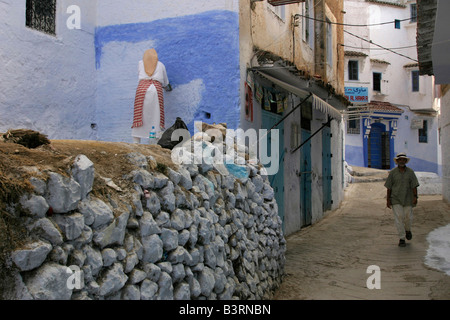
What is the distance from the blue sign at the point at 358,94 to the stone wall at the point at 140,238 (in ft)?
75.8

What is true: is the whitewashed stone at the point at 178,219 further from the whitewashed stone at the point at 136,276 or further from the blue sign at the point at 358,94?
the blue sign at the point at 358,94

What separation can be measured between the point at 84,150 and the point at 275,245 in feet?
11.5

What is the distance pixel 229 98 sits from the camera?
705cm

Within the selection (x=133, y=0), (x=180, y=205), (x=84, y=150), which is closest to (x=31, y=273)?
(x=84, y=150)

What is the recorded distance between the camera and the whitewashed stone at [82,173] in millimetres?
2695

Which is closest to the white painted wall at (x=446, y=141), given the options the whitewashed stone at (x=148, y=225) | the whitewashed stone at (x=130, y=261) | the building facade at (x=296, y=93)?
the building facade at (x=296, y=93)

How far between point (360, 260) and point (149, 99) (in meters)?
4.40

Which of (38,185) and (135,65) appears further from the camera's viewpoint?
(135,65)

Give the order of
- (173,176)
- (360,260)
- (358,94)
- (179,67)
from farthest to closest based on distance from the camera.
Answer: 1. (358,94)
2. (179,67)
3. (360,260)
4. (173,176)

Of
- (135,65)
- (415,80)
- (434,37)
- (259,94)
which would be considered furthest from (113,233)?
(415,80)

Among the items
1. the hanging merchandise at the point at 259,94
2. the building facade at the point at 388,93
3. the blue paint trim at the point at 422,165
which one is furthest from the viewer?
the blue paint trim at the point at 422,165

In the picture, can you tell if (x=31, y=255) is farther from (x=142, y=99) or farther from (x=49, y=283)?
(x=142, y=99)

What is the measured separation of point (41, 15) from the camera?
7.02 m
